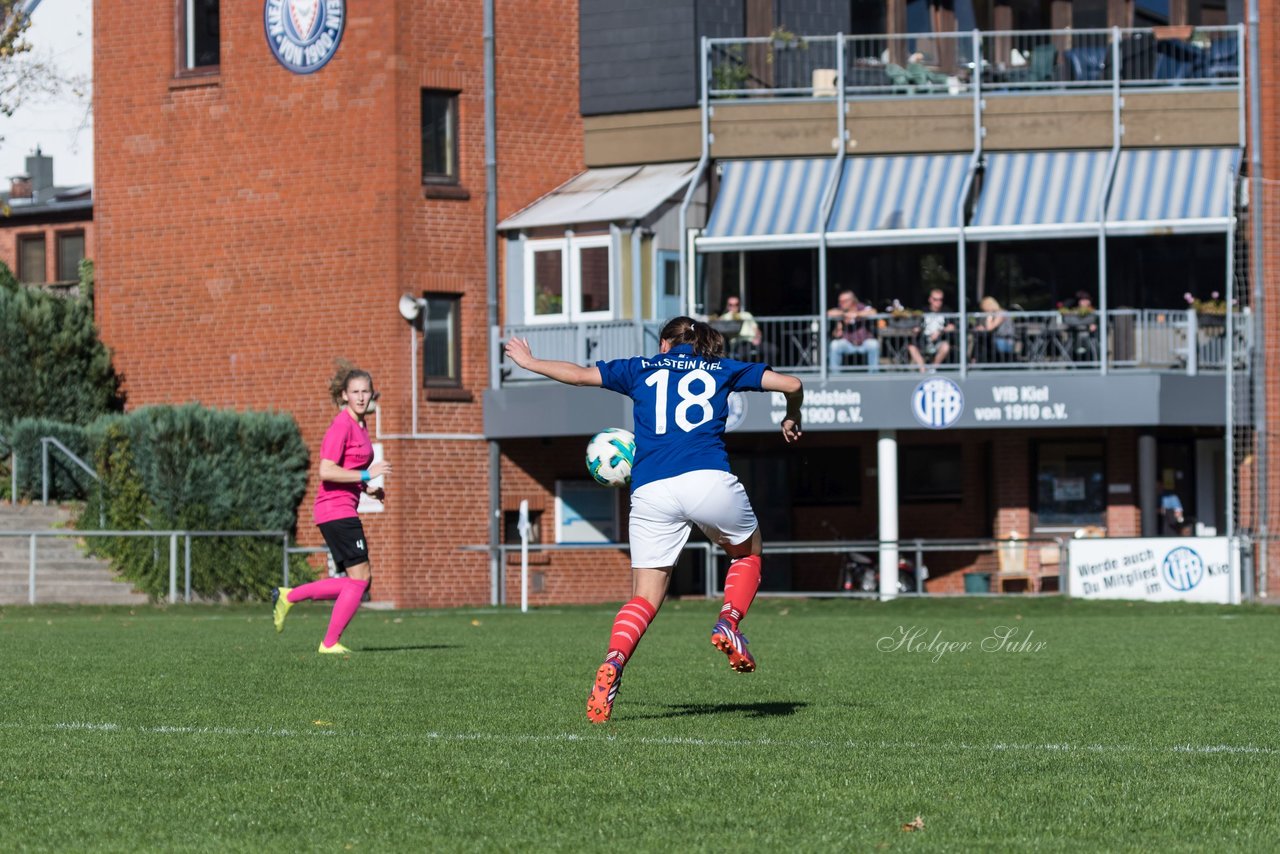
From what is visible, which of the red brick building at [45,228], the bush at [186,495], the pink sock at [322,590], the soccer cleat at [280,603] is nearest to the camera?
the pink sock at [322,590]

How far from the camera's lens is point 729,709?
10484 millimetres

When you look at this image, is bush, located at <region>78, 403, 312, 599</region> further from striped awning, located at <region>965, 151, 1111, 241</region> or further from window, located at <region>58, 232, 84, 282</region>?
window, located at <region>58, 232, 84, 282</region>

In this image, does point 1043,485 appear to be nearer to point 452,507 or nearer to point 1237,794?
point 452,507

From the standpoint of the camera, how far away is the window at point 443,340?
3319 centimetres

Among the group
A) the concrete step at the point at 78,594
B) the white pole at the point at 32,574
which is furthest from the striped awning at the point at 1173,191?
the white pole at the point at 32,574

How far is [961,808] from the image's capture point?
6910mm

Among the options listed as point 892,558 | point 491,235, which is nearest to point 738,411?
point 892,558

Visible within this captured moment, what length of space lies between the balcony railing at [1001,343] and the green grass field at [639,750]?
16170mm

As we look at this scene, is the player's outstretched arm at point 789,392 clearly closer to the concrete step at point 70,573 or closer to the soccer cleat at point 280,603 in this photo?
the soccer cleat at point 280,603

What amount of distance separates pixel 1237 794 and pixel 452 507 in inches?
1032

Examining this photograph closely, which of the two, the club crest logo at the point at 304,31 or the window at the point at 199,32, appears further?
the window at the point at 199,32

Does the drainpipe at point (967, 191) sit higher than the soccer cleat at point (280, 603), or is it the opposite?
the drainpipe at point (967, 191)

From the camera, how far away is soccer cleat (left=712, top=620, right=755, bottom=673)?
9609 millimetres

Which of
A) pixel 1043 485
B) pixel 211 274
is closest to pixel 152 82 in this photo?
pixel 211 274
